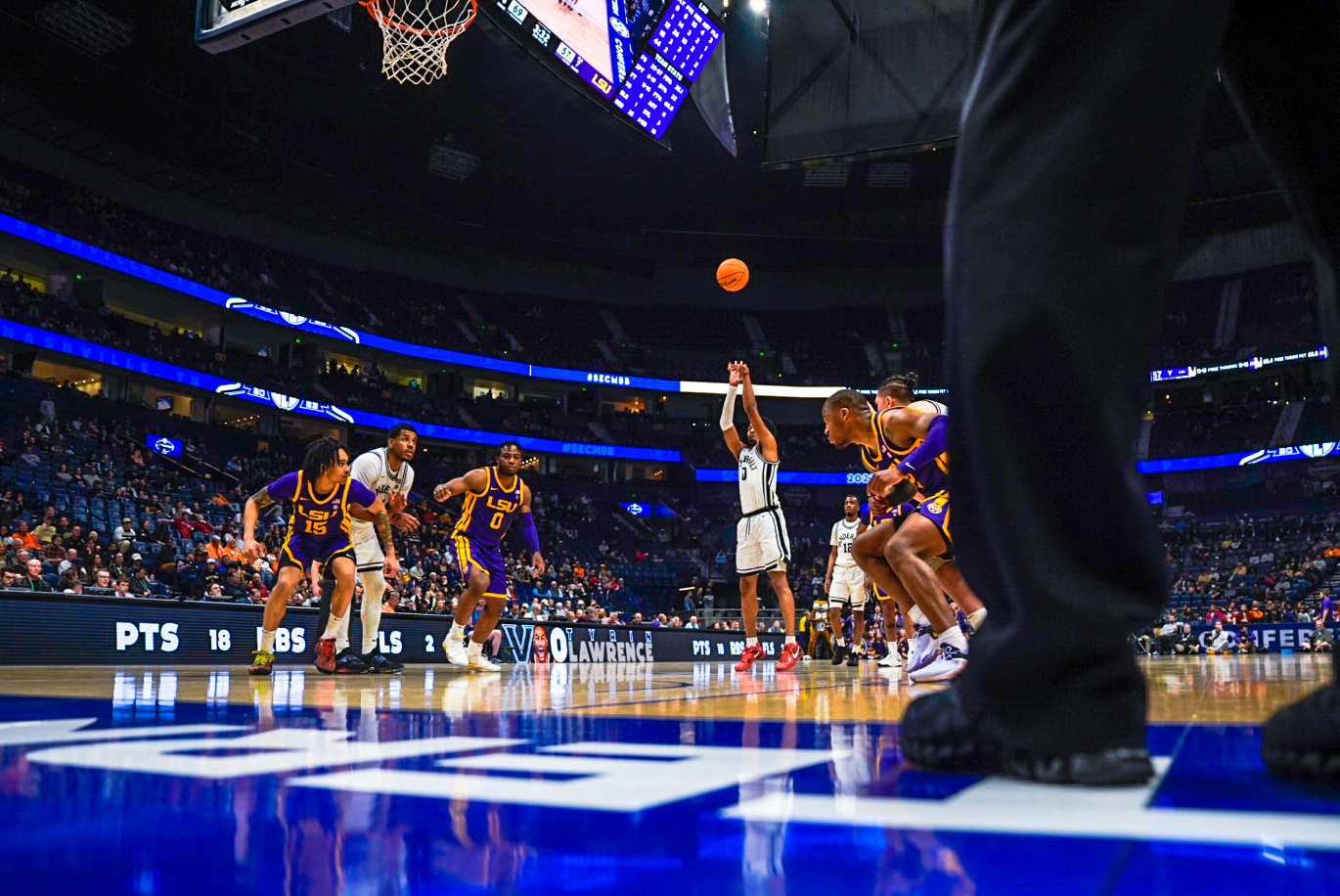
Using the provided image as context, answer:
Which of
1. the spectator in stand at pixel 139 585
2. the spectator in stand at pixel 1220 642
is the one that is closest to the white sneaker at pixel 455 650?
the spectator in stand at pixel 139 585

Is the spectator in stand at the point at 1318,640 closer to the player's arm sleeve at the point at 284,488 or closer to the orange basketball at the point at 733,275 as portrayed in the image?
the orange basketball at the point at 733,275

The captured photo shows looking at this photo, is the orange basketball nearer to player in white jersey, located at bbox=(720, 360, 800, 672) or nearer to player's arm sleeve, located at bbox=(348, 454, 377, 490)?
player in white jersey, located at bbox=(720, 360, 800, 672)

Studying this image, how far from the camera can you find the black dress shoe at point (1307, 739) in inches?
42.1

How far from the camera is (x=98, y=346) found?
78.8 feet

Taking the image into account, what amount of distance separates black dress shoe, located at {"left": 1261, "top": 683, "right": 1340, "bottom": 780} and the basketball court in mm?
24

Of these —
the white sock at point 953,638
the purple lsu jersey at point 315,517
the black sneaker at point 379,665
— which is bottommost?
the black sneaker at point 379,665

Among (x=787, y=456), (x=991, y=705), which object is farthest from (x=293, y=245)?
(x=991, y=705)

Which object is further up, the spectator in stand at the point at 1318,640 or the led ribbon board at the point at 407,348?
the led ribbon board at the point at 407,348

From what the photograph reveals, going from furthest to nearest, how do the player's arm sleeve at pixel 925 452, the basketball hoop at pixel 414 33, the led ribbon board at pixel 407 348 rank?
1. the led ribbon board at pixel 407 348
2. the basketball hoop at pixel 414 33
3. the player's arm sleeve at pixel 925 452

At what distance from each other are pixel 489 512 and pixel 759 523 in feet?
8.34

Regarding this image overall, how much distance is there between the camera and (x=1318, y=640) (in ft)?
69.8

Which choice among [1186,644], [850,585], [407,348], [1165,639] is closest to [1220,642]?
[1186,644]

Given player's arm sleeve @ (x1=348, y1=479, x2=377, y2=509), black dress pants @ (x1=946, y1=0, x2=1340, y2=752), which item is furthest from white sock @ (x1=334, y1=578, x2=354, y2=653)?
black dress pants @ (x1=946, y1=0, x2=1340, y2=752)

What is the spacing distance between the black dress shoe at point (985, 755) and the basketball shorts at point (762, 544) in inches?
314
